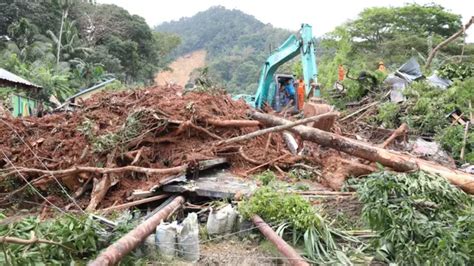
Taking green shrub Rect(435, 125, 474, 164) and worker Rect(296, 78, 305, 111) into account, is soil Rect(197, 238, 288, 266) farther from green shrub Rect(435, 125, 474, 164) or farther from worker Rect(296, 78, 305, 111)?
worker Rect(296, 78, 305, 111)

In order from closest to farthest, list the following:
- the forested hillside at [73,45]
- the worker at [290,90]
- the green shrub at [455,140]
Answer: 1. the green shrub at [455,140]
2. the worker at [290,90]
3. the forested hillside at [73,45]

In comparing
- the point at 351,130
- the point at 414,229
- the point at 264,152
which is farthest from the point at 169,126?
the point at 351,130

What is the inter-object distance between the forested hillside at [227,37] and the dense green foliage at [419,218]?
147ft

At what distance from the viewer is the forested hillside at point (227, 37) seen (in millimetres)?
51450

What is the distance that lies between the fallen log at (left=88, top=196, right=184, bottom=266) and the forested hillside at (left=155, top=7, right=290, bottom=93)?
44482 millimetres

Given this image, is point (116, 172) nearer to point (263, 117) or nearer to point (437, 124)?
point (263, 117)

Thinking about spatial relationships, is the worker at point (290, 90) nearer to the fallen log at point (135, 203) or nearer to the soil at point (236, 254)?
the fallen log at point (135, 203)

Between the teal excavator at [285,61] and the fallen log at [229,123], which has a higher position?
the teal excavator at [285,61]

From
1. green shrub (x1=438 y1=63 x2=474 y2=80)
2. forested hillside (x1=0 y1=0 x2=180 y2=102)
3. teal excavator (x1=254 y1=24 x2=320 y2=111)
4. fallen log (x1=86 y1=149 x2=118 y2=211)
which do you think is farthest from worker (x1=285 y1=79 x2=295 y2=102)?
forested hillside (x1=0 y1=0 x2=180 y2=102)

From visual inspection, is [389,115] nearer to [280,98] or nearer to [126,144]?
[280,98]

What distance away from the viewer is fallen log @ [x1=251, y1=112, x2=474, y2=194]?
4.74 m

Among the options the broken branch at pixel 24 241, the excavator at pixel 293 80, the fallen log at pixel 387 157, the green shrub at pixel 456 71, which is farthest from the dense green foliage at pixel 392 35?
the broken branch at pixel 24 241

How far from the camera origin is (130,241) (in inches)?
131

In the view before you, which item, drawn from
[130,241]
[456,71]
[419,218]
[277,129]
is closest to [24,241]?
[130,241]
